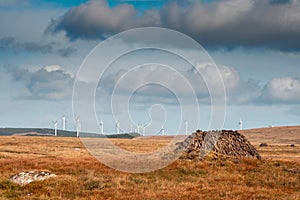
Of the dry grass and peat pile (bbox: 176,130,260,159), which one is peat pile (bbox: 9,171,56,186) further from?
peat pile (bbox: 176,130,260,159)

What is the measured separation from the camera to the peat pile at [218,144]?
51456mm

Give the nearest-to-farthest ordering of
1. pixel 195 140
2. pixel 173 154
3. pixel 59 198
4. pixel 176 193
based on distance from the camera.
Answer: pixel 59 198 → pixel 176 193 → pixel 173 154 → pixel 195 140

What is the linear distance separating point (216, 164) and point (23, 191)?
1959cm

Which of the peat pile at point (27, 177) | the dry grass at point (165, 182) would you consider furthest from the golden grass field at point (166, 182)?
the peat pile at point (27, 177)

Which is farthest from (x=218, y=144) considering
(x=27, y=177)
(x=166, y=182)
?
(x=27, y=177)

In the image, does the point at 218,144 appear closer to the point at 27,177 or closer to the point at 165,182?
the point at 165,182

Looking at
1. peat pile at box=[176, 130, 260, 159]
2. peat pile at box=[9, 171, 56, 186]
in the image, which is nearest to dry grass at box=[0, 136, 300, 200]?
peat pile at box=[9, 171, 56, 186]

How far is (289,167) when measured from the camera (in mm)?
41500

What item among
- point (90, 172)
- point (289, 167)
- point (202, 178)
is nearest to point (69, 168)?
point (90, 172)

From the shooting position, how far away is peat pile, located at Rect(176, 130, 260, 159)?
5146 centimetres

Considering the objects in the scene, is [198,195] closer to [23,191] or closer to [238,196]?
[238,196]

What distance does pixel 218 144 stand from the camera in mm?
53938

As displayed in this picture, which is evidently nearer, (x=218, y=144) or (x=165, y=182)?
(x=165, y=182)

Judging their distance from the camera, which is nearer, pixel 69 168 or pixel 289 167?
pixel 69 168
